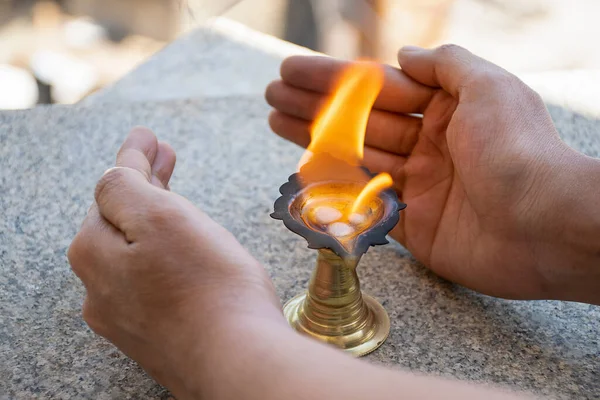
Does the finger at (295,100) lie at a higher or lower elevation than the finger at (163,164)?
higher

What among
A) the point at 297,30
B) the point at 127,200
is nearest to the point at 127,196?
the point at 127,200

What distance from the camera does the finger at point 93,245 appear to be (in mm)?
656

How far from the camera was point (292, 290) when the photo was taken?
0.87 meters

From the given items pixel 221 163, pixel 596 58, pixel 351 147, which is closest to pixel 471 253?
pixel 351 147

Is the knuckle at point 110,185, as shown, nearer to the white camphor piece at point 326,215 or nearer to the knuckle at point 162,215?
the knuckle at point 162,215

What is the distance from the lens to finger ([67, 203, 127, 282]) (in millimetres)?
656

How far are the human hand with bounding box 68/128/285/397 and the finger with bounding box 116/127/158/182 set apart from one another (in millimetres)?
84

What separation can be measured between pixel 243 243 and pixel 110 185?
11.2 inches

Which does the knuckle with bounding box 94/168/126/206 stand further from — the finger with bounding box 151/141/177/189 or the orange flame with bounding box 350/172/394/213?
the orange flame with bounding box 350/172/394/213

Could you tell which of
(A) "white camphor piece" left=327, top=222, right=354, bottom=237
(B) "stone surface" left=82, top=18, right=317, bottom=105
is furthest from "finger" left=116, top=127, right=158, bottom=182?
(B) "stone surface" left=82, top=18, right=317, bottom=105

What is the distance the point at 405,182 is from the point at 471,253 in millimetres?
158

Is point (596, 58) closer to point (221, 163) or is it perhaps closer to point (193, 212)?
point (221, 163)

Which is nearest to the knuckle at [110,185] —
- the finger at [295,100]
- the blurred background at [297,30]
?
the finger at [295,100]

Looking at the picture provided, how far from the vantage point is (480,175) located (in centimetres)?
81
